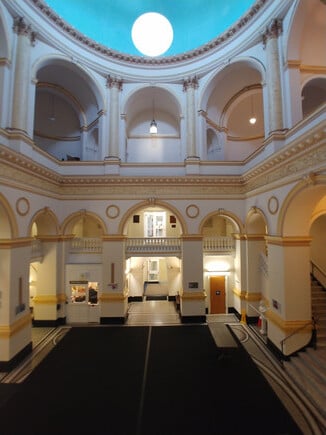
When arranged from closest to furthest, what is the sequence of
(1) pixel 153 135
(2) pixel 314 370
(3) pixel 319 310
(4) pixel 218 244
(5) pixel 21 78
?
(2) pixel 314 370
(5) pixel 21 78
(3) pixel 319 310
(4) pixel 218 244
(1) pixel 153 135

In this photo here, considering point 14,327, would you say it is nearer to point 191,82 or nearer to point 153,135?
point 153,135

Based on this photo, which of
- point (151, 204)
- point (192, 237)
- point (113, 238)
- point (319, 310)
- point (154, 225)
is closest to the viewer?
point (319, 310)

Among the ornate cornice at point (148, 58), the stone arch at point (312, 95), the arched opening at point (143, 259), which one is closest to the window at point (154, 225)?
the arched opening at point (143, 259)

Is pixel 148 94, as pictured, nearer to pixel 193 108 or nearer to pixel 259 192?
pixel 193 108

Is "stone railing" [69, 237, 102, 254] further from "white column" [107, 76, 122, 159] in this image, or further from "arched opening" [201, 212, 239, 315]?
"arched opening" [201, 212, 239, 315]

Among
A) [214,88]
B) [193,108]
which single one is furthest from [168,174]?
[214,88]

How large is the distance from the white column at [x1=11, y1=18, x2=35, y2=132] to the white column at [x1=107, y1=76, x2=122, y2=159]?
387 centimetres

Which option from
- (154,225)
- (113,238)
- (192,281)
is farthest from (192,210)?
(154,225)

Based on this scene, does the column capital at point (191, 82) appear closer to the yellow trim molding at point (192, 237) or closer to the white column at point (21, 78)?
the white column at point (21, 78)

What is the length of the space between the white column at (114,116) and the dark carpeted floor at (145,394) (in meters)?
8.79

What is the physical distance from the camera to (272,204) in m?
8.66

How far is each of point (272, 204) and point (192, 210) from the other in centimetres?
392

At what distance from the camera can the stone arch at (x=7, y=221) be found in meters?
7.51

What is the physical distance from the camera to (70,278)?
11586mm
